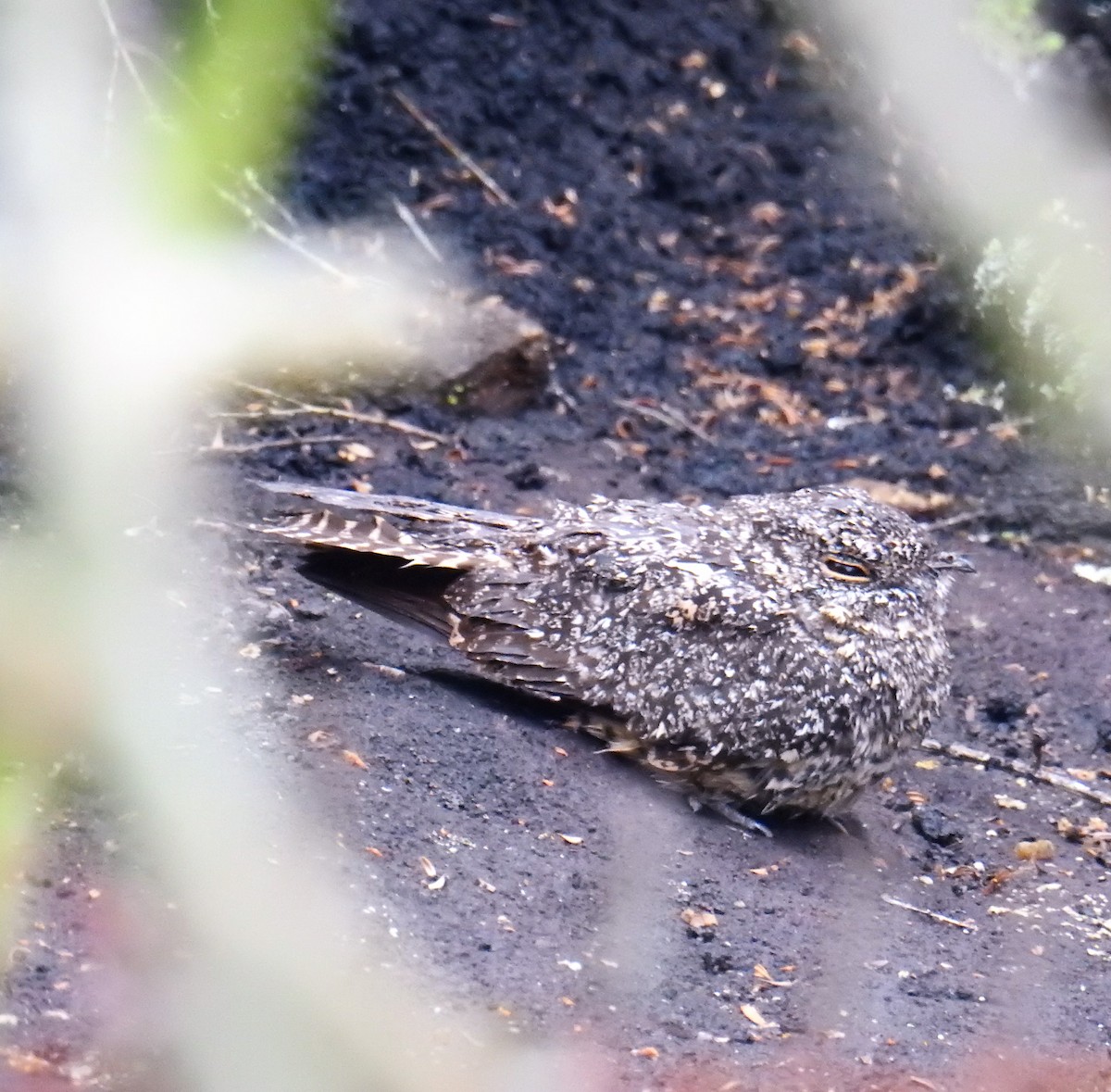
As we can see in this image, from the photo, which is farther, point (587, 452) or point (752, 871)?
point (587, 452)

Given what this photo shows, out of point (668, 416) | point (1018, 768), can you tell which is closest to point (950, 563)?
point (1018, 768)

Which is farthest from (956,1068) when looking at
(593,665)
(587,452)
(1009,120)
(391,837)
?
(587,452)

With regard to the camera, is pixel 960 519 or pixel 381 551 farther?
pixel 960 519

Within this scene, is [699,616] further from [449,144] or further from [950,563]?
[449,144]

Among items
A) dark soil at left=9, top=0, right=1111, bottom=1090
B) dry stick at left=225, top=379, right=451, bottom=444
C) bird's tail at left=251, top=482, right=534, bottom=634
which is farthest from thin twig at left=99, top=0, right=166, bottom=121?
dry stick at left=225, top=379, right=451, bottom=444

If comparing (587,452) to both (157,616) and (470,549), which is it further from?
(157,616)

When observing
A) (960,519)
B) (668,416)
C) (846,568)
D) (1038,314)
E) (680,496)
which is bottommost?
(680,496)

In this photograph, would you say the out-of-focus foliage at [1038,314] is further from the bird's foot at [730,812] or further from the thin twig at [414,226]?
the thin twig at [414,226]
